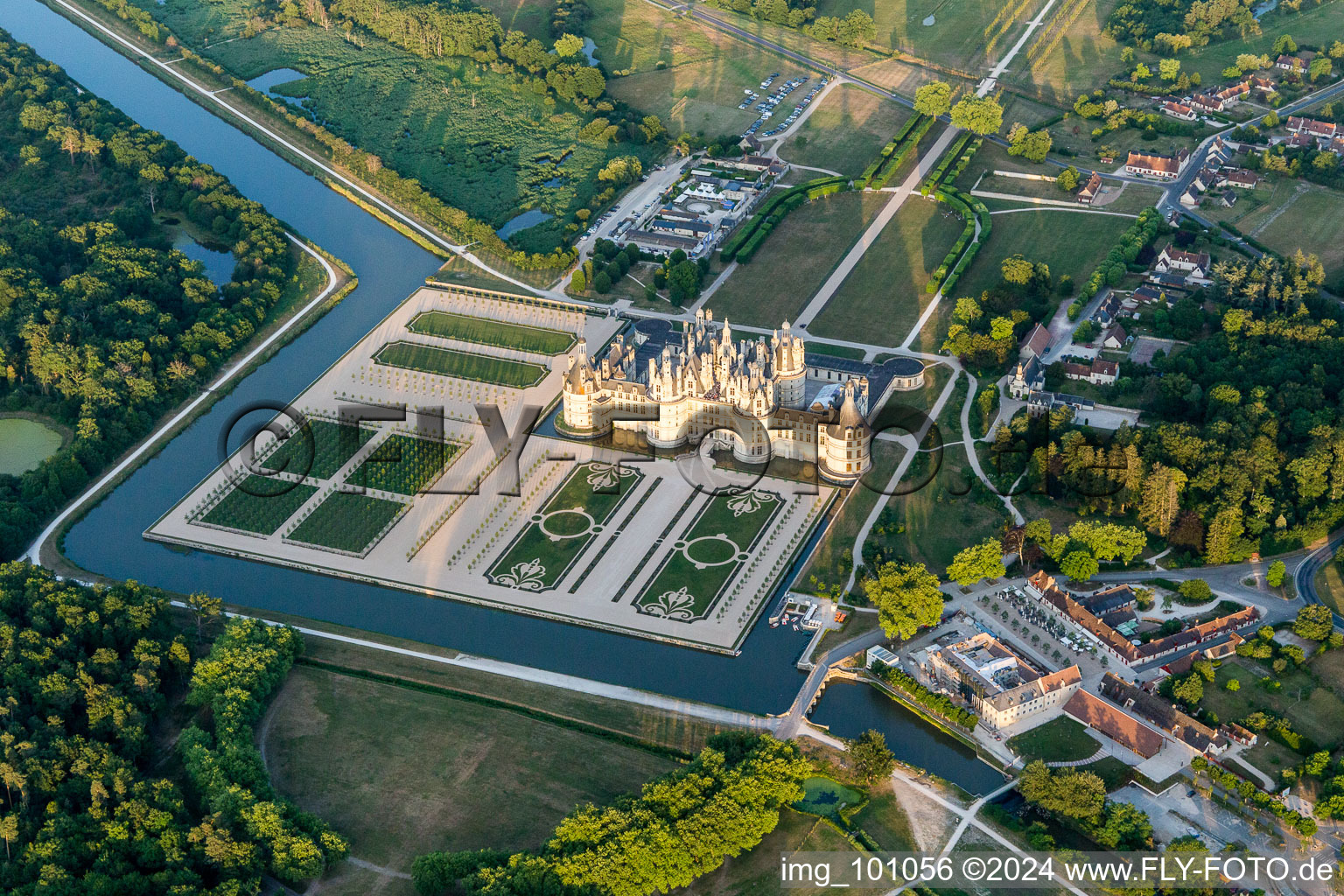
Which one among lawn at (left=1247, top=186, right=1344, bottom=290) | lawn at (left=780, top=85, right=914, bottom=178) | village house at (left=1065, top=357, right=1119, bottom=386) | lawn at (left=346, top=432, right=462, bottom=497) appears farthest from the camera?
lawn at (left=780, top=85, right=914, bottom=178)

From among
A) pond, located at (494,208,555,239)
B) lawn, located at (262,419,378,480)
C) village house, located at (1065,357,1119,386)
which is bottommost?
lawn, located at (262,419,378,480)

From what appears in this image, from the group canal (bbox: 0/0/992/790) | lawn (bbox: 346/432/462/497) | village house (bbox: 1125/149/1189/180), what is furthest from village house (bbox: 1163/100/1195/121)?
lawn (bbox: 346/432/462/497)

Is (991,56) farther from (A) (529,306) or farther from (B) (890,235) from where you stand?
(A) (529,306)

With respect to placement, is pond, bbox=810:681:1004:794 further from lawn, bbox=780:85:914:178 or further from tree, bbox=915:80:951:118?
tree, bbox=915:80:951:118

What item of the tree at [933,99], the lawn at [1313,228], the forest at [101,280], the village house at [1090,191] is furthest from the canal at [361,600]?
A: the lawn at [1313,228]

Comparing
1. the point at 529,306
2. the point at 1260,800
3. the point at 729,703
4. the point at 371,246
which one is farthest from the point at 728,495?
the point at 371,246

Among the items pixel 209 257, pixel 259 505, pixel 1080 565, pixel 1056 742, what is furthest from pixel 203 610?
pixel 1080 565
